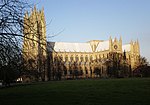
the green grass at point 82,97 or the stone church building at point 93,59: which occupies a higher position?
the stone church building at point 93,59

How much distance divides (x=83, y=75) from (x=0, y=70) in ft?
370

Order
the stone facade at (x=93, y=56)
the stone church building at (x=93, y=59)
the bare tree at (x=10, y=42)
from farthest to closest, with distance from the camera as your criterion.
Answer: the stone facade at (x=93, y=56), the stone church building at (x=93, y=59), the bare tree at (x=10, y=42)

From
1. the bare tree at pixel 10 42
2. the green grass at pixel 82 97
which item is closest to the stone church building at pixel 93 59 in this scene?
the green grass at pixel 82 97

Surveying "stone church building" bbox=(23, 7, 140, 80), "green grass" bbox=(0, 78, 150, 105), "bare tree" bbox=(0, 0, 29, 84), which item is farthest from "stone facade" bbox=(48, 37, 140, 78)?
"bare tree" bbox=(0, 0, 29, 84)

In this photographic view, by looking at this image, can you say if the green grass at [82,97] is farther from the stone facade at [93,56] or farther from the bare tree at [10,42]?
the stone facade at [93,56]

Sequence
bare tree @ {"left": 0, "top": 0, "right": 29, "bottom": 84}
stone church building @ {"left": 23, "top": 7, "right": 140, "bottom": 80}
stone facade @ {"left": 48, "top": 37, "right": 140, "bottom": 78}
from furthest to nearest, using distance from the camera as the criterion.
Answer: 1. stone facade @ {"left": 48, "top": 37, "right": 140, "bottom": 78}
2. stone church building @ {"left": 23, "top": 7, "right": 140, "bottom": 80}
3. bare tree @ {"left": 0, "top": 0, "right": 29, "bottom": 84}

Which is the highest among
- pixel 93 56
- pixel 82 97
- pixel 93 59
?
pixel 93 56

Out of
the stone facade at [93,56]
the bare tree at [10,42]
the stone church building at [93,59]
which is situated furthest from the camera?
the stone facade at [93,56]

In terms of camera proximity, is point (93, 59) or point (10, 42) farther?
point (93, 59)

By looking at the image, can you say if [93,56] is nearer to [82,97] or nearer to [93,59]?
[93,59]

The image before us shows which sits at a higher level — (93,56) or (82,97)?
(93,56)

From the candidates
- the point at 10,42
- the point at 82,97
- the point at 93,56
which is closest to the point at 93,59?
the point at 93,56

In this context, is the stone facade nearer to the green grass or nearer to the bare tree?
the green grass

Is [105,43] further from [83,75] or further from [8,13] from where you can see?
[8,13]
